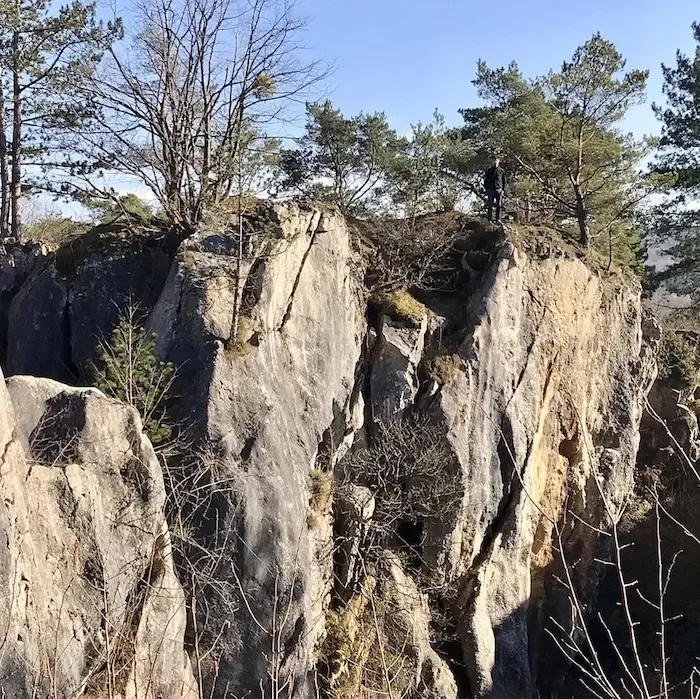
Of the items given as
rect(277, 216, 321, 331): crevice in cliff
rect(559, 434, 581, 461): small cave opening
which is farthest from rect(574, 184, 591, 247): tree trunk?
rect(277, 216, 321, 331): crevice in cliff

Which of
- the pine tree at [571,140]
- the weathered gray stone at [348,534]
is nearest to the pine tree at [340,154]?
the pine tree at [571,140]

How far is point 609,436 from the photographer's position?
1706cm

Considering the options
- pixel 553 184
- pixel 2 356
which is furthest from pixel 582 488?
pixel 2 356

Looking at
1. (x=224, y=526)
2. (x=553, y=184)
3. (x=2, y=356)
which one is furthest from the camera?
(x=553, y=184)

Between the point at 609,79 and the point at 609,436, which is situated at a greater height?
the point at 609,79

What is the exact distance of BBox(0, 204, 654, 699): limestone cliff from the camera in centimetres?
992

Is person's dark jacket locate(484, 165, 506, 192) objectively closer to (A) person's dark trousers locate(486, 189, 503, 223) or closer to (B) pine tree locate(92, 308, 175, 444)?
(A) person's dark trousers locate(486, 189, 503, 223)

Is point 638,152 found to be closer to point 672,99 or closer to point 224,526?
point 672,99

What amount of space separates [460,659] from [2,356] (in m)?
10.4

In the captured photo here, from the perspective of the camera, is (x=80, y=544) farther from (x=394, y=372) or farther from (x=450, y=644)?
(x=450, y=644)

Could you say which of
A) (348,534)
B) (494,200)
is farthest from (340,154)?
(348,534)

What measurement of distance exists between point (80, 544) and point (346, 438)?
21.3 feet

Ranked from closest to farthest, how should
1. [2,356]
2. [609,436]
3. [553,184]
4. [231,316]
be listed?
1. [231,316]
2. [2,356]
3. [609,436]
4. [553,184]

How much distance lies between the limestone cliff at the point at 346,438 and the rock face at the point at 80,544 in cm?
5
